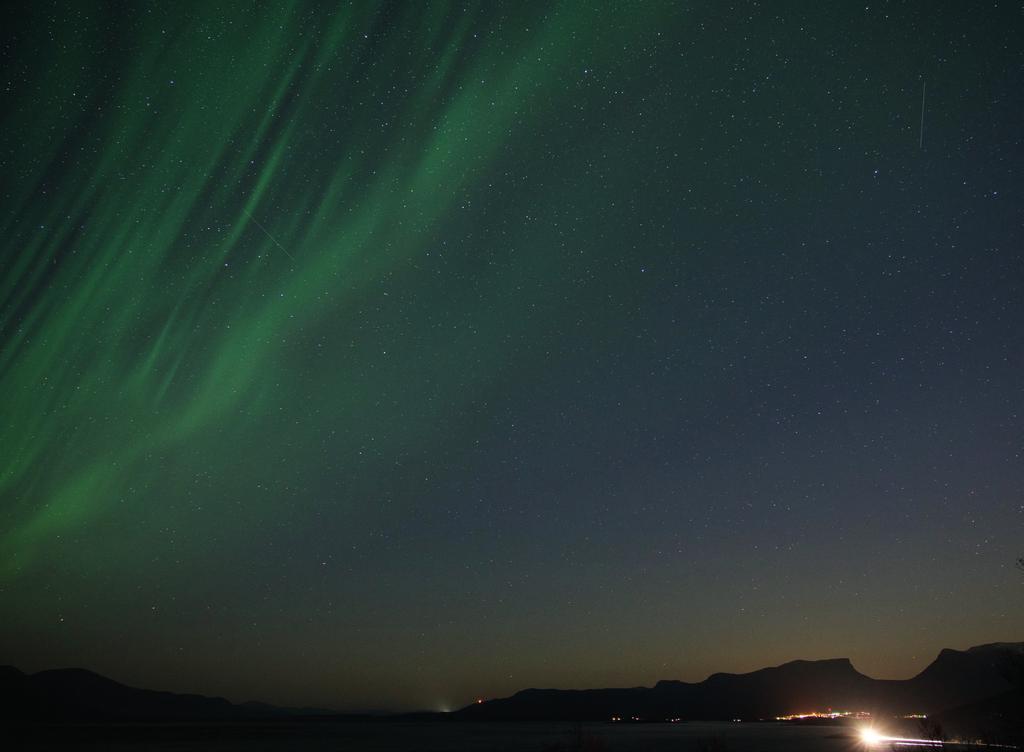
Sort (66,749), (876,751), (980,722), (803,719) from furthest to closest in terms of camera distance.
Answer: (803,719), (66,749), (980,722), (876,751)

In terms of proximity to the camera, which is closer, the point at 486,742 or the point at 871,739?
the point at 871,739

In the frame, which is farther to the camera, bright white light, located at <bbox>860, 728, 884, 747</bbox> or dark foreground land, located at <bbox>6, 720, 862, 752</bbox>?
dark foreground land, located at <bbox>6, 720, 862, 752</bbox>

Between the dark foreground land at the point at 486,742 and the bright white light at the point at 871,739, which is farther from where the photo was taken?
the dark foreground land at the point at 486,742

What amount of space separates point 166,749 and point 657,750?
183 ft

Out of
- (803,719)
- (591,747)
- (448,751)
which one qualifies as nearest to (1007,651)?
(591,747)

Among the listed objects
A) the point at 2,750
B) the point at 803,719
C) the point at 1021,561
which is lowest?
the point at 803,719

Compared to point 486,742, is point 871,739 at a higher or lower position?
higher

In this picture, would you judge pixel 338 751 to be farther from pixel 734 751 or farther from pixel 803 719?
pixel 803 719

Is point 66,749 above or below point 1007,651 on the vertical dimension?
below

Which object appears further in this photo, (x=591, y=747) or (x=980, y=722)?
(x=980, y=722)

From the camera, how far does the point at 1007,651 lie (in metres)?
25.1

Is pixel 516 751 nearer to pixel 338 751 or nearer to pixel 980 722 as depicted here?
pixel 338 751

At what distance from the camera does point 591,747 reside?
167 feet

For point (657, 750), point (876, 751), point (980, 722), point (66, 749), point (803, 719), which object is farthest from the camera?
point (803, 719)
